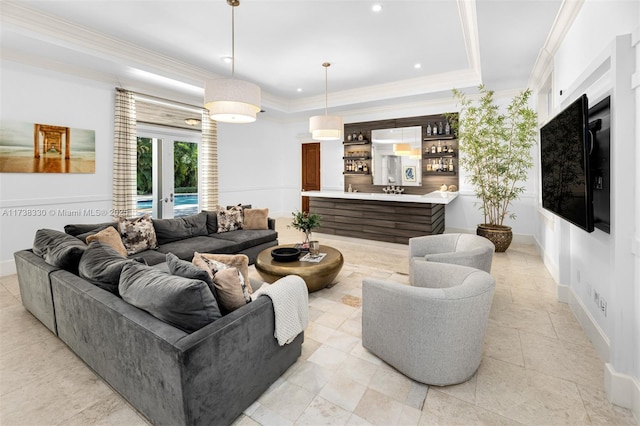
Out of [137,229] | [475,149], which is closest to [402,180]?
[475,149]

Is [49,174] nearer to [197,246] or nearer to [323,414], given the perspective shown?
[197,246]

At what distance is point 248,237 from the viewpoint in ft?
15.0

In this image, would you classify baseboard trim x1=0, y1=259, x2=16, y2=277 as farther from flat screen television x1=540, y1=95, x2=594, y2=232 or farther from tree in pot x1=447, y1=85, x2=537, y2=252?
tree in pot x1=447, y1=85, x2=537, y2=252

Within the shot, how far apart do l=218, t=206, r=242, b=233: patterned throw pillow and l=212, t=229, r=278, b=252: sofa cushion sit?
112 millimetres

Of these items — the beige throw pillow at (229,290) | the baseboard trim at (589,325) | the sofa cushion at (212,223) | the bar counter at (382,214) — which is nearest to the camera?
the beige throw pillow at (229,290)

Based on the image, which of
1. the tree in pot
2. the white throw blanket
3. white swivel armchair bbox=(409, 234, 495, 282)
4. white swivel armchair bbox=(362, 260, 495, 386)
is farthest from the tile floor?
the tree in pot

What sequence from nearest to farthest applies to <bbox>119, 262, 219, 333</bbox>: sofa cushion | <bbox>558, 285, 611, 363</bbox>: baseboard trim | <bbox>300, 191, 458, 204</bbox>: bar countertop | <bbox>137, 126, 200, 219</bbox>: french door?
<bbox>119, 262, 219, 333</bbox>: sofa cushion
<bbox>558, 285, 611, 363</bbox>: baseboard trim
<bbox>300, 191, 458, 204</bbox>: bar countertop
<bbox>137, 126, 200, 219</bbox>: french door

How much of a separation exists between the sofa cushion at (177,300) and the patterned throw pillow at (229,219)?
10.2 ft

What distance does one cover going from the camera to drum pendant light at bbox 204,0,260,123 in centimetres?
312

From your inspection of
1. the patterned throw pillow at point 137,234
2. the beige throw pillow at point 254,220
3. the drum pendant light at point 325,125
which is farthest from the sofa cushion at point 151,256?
the drum pendant light at point 325,125

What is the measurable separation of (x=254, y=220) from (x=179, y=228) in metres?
1.17

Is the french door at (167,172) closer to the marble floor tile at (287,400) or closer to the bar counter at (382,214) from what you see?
the bar counter at (382,214)

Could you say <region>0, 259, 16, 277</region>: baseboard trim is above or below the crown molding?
below

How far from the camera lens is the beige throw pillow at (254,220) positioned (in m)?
5.05
